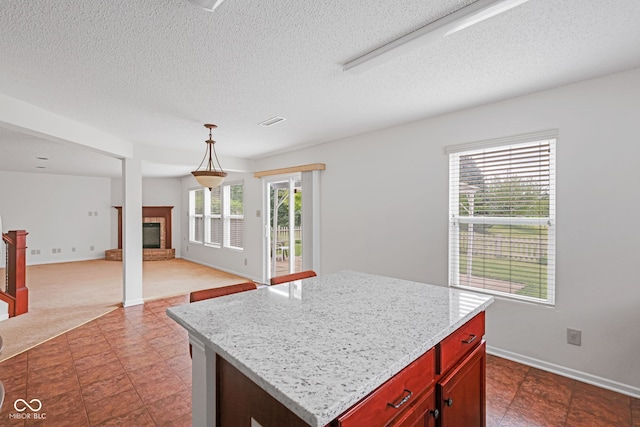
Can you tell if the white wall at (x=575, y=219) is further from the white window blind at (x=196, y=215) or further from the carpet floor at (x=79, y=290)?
the white window blind at (x=196, y=215)

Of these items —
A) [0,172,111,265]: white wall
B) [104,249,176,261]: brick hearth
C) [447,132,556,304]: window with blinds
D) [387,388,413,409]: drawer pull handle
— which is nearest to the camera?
[387,388,413,409]: drawer pull handle

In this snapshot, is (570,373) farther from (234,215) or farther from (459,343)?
(234,215)

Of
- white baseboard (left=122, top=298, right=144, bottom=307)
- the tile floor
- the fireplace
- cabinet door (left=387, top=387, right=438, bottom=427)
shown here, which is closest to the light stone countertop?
cabinet door (left=387, top=387, right=438, bottom=427)

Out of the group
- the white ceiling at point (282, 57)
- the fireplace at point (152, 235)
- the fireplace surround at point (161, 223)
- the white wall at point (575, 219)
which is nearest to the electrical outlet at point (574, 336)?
the white wall at point (575, 219)

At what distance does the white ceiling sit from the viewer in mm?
1609

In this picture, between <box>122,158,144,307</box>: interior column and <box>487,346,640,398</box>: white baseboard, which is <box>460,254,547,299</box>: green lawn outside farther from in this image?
<box>122,158,144,307</box>: interior column

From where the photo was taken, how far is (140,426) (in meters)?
1.97

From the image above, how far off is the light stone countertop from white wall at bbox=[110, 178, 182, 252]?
7882 millimetres

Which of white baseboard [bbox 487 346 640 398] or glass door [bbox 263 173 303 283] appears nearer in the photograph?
white baseboard [bbox 487 346 640 398]

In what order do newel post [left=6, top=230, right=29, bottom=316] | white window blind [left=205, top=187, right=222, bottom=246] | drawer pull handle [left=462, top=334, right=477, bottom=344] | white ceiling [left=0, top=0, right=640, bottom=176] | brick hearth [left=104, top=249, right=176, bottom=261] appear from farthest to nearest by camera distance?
brick hearth [left=104, top=249, right=176, bottom=261], white window blind [left=205, top=187, right=222, bottom=246], newel post [left=6, top=230, right=29, bottom=316], white ceiling [left=0, top=0, right=640, bottom=176], drawer pull handle [left=462, top=334, right=477, bottom=344]

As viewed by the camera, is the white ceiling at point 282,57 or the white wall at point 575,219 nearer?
the white ceiling at point 282,57

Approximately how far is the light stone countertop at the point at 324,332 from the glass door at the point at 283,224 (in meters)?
3.33

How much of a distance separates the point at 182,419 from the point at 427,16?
2777 millimetres

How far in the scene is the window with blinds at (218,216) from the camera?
6.66 meters
